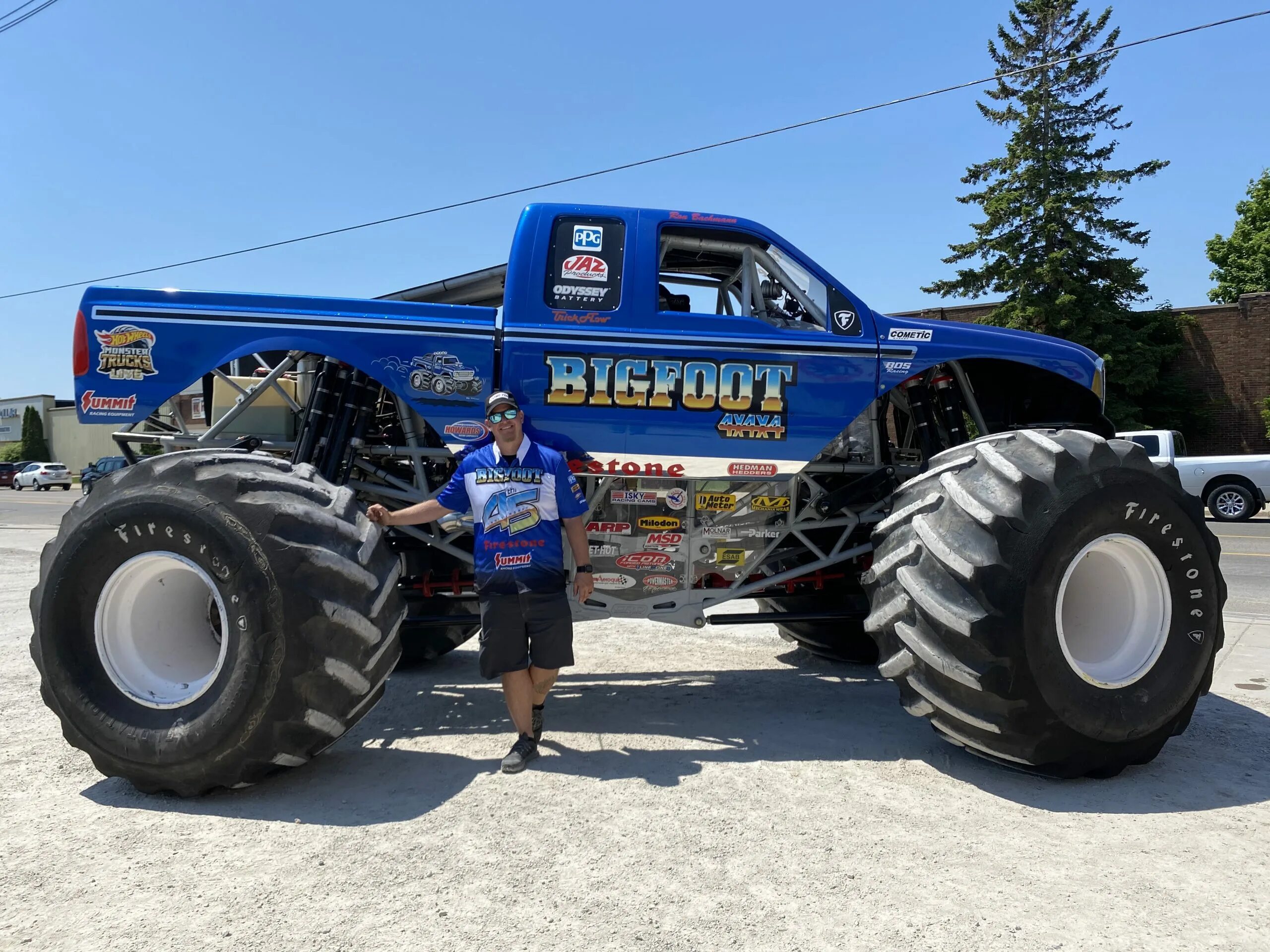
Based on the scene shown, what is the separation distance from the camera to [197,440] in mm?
4805

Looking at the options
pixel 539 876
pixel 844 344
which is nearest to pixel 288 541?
pixel 539 876

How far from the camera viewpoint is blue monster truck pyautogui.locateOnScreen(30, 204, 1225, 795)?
3.68m

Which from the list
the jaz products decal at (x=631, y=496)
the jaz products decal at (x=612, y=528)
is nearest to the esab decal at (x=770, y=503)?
the jaz products decal at (x=631, y=496)

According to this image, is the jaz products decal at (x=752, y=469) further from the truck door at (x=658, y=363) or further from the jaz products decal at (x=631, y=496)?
the jaz products decal at (x=631, y=496)

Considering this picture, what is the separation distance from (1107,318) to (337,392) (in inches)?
1104

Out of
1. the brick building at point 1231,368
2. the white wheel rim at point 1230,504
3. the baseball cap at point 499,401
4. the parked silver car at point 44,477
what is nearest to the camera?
the baseball cap at point 499,401

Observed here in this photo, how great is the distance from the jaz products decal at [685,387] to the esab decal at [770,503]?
48 cm

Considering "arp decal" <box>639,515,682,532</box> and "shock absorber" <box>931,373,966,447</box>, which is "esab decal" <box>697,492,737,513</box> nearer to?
"arp decal" <box>639,515,682,532</box>

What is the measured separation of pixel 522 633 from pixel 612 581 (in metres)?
0.82

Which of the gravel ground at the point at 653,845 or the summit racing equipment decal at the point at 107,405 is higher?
the summit racing equipment decal at the point at 107,405

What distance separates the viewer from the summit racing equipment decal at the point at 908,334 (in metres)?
4.75

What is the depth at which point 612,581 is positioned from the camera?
16.0ft

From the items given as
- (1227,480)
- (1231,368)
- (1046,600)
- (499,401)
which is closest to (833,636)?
(1046,600)

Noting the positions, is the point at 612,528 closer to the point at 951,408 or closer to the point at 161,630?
the point at 951,408
